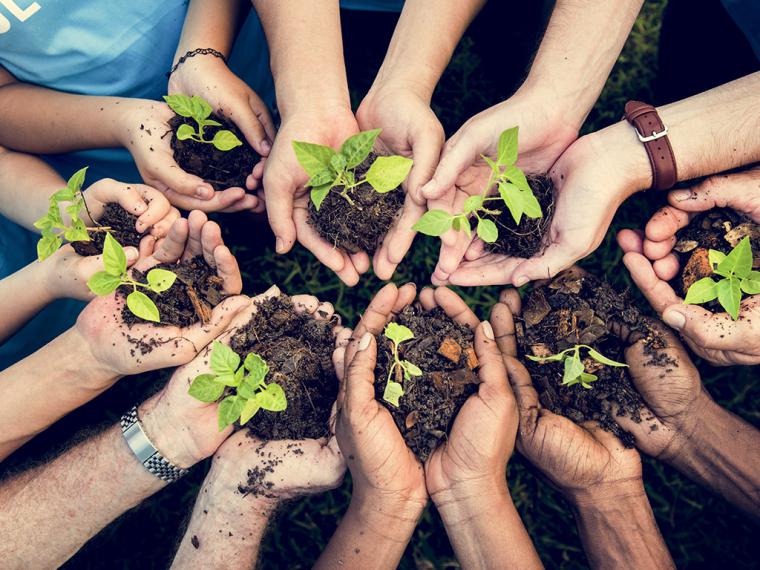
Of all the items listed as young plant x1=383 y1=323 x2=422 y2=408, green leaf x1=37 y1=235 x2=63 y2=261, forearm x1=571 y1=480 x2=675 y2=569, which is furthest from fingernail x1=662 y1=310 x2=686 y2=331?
green leaf x1=37 y1=235 x2=63 y2=261

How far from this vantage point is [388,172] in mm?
2072

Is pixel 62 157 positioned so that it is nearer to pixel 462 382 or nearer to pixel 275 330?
pixel 275 330

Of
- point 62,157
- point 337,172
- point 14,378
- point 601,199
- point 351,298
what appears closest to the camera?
point 337,172

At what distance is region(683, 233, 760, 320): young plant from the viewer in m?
2.03

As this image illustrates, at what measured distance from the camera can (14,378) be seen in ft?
8.18

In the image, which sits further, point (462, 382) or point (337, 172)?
point (462, 382)

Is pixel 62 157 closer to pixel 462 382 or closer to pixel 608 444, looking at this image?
pixel 462 382

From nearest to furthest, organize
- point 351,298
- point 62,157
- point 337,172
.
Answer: point 337,172, point 62,157, point 351,298

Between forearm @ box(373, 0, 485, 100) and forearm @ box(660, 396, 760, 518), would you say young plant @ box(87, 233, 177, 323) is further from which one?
forearm @ box(660, 396, 760, 518)

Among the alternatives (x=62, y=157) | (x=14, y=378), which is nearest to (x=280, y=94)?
(x=62, y=157)

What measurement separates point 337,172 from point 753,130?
184 cm

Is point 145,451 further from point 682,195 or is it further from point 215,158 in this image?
point 682,195

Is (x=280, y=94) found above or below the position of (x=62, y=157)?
above

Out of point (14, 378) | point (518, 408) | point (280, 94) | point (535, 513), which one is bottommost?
point (535, 513)
